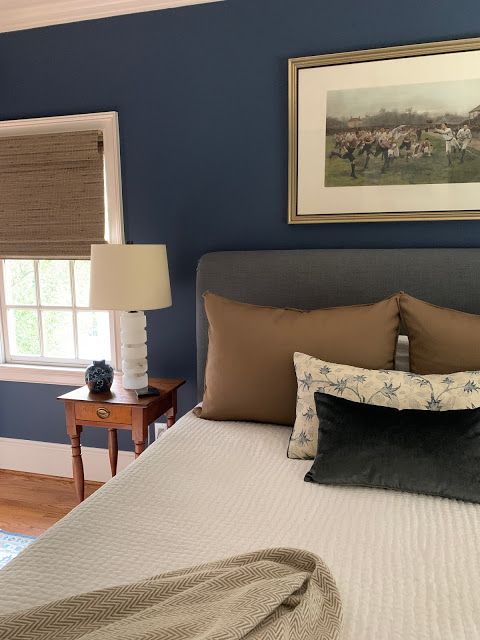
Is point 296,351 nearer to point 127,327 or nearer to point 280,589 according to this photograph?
point 127,327

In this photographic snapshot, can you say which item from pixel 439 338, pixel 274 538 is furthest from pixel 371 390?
pixel 274 538

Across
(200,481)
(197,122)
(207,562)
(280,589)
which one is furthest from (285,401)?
(197,122)

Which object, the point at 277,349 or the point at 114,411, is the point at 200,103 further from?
the point at 114,411

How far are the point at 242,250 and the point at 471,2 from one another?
145 centimetres

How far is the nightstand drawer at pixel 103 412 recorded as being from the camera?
234 cm

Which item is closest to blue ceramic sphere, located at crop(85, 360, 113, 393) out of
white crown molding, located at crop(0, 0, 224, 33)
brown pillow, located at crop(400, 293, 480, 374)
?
brown pillow, located at crop(400, 293, 480, 374)

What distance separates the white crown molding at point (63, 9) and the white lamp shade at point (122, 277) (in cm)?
125

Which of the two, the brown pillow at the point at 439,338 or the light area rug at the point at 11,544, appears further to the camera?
the light area rug at the point at 11,544

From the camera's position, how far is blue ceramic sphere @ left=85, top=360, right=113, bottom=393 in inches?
96.3

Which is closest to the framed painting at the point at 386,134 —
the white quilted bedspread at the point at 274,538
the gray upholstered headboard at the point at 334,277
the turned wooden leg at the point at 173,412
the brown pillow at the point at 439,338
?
the gray upholstered headboard at the point at 334,277

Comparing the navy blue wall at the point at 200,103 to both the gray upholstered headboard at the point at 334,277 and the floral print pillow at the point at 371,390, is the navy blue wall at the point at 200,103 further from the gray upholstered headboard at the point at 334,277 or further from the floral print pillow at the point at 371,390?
the floral print pillow at the point at 371,390

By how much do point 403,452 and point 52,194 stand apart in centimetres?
229

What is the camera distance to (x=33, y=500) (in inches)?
112

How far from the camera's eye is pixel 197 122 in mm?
2602
